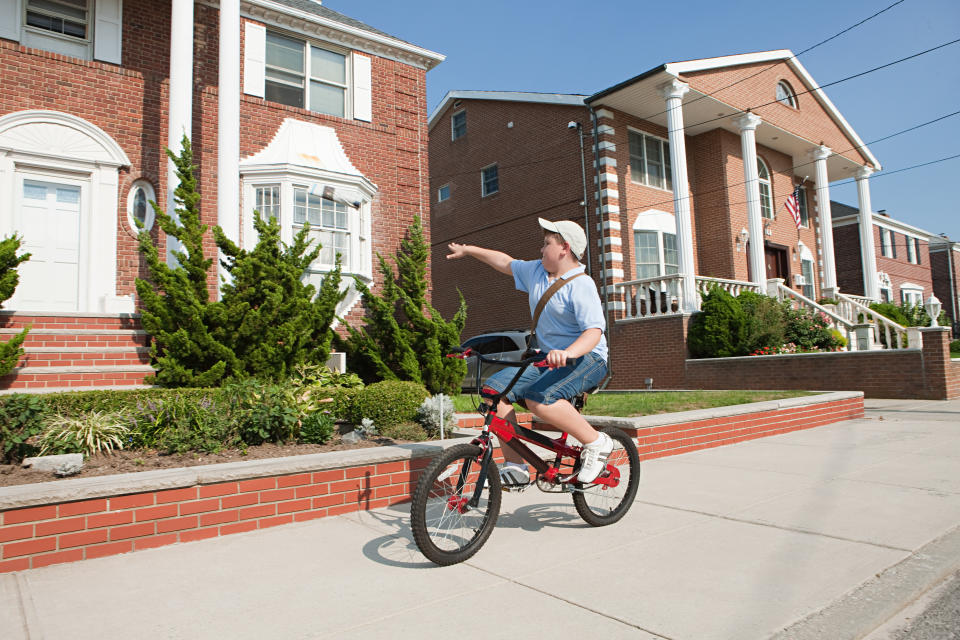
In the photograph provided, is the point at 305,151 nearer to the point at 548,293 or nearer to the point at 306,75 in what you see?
the point at 306,75

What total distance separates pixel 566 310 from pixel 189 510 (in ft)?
8.76

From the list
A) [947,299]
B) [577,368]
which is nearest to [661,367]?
[577,368]

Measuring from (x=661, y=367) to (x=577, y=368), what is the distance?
12.5m

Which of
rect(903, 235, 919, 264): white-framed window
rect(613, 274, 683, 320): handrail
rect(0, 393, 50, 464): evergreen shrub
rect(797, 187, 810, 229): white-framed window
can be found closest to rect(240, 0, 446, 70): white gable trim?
rect(613, 274, 683, 320): handrail

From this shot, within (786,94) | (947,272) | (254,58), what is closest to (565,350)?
(254,58)

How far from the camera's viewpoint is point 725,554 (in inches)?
137

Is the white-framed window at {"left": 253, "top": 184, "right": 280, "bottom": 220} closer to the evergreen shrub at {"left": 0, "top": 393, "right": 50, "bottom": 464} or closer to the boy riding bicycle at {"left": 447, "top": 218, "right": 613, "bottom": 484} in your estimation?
the evergreen shrub at {"left": 0, "top": 393, "right": 50, "bottom": 464}

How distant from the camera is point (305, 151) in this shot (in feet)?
37.3

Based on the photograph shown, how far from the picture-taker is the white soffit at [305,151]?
36.3 ft

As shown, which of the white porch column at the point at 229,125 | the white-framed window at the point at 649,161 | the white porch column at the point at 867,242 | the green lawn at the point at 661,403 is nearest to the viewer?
the green lawn at the point at 661,403

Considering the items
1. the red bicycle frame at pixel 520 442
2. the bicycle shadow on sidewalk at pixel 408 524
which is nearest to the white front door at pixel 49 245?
the bicycle shadow on sidewalk at pixel 408 524

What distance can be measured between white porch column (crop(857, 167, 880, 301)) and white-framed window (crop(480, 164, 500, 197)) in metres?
13.7

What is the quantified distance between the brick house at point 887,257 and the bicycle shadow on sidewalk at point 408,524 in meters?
33.2

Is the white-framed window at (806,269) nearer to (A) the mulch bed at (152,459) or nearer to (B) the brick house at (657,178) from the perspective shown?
(B) the brick house at (657,178)
